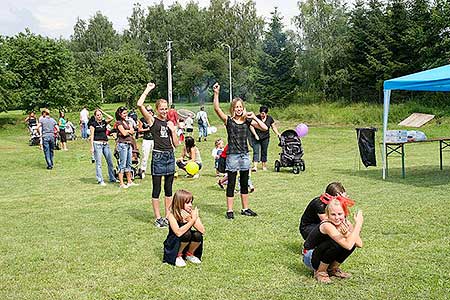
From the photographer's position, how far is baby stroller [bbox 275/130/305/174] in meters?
12.3

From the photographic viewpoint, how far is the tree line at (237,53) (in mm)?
35875

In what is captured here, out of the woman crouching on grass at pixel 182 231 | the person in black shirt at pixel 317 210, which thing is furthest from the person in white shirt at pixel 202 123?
the woman crouching on grass at pixel 182 231

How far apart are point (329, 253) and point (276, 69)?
3932 centimetres

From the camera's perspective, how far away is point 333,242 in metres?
4.48

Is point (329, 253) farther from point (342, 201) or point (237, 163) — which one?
point (237, 163)

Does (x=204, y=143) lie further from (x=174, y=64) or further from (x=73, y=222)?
(x=174, y=64)

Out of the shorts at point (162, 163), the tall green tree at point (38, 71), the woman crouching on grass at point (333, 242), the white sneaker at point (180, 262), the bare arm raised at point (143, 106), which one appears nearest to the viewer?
the woman crouching on grass at point (333, 242)

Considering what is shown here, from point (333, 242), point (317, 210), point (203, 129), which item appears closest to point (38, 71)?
point (203, 129)

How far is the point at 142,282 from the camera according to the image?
4.68 m

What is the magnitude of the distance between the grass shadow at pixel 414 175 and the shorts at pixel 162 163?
522 cm

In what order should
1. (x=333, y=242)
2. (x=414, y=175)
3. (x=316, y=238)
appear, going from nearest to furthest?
(x=333, y=242) → (x=316, y=238) → (x=414, y=175)

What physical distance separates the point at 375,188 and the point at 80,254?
5.80 m

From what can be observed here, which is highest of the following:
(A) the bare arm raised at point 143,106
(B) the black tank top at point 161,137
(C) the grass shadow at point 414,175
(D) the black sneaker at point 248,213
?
(A) the bare arm raised at point 143,106

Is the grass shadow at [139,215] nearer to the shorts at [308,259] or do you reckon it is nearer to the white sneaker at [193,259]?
the white sneaker at [193,259]
